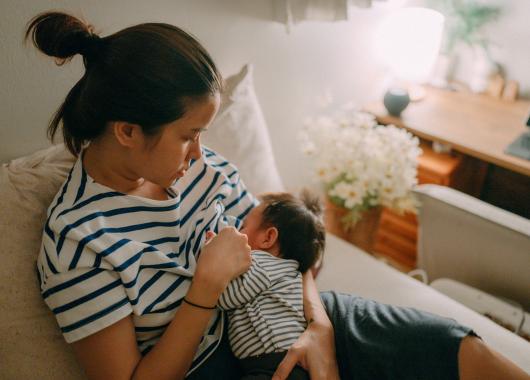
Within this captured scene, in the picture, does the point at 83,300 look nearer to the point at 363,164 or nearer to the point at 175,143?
the point at 175,143

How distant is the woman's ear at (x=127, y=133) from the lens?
0.83 m

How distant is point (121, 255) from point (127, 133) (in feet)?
0.77

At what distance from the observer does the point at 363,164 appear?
155cm

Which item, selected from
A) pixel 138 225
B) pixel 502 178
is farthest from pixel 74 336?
pixel 502 178

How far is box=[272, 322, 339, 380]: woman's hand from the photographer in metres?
0.90

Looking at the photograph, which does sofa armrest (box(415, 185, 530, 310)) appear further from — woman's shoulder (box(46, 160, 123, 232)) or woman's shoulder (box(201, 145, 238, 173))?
woman's shoulder (box(46, 160, 123, 232))

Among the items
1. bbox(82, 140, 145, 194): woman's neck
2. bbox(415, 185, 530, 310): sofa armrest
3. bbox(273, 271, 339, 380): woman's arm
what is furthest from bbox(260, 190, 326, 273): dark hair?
bbox(415, 185, 530, 310): sofa armrest

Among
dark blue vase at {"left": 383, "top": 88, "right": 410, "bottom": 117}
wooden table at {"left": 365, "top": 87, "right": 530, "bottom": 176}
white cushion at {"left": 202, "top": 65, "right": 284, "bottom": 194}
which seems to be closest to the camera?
white cushion at {"left": 202, "top": 65, "right": 284, "bottom": 194}

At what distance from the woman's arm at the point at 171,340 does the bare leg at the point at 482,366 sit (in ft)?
1.69

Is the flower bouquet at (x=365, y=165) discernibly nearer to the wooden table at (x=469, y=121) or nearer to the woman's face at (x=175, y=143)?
the wooden table at (x=469, y=121)

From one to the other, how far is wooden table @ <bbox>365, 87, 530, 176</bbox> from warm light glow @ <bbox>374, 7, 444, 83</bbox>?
195 mm

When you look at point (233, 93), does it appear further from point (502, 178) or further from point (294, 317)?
point (502, 178)

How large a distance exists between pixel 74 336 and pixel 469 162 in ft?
6.30

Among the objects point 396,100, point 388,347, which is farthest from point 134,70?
point 396,100
